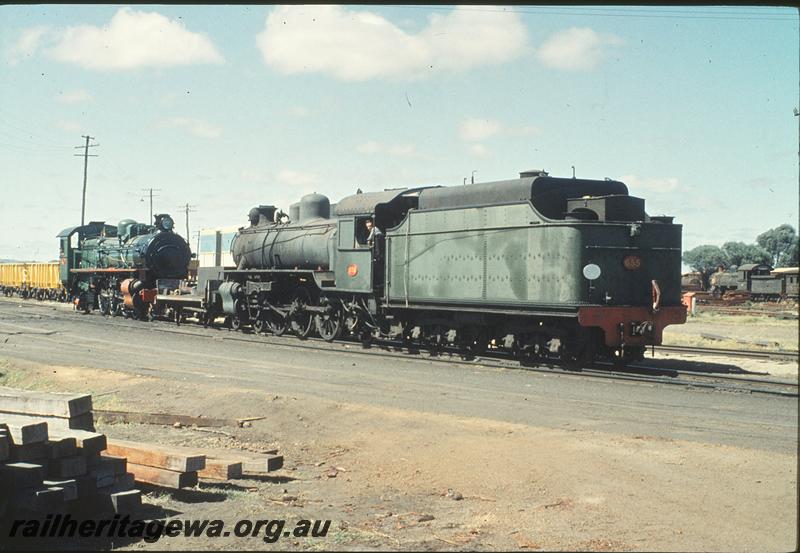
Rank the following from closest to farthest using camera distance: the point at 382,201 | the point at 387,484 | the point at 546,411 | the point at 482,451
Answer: the point at 387,484 → the point at 482,451 → the point at 546,411 → the point at 382,201

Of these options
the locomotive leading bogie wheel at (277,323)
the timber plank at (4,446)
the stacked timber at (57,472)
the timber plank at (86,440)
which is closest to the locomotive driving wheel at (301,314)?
the locomotive leading bogie wheel at (277,323)

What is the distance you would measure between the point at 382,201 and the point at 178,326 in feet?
39.5

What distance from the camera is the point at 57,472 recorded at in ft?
22.0

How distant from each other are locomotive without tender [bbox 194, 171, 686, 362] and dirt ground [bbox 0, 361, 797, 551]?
17.6 ft

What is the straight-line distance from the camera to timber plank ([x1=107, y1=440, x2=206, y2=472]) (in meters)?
7.57

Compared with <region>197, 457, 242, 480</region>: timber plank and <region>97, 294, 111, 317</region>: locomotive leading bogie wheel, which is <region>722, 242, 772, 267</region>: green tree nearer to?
<region>97, 294, 111, 317</region>: locomotive leading bogie wheel

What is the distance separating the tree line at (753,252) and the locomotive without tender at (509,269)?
3278 inches

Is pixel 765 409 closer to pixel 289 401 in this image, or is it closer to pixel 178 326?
pixel 289 401

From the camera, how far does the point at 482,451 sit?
913 centimetres

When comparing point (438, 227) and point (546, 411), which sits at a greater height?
point (438, 227)

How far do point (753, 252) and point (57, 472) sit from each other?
110877mm

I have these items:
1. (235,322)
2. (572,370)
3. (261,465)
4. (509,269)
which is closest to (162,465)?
(261,465)

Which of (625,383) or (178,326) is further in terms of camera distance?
(178,326)

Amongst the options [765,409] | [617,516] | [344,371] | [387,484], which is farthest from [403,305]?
[617,516]
